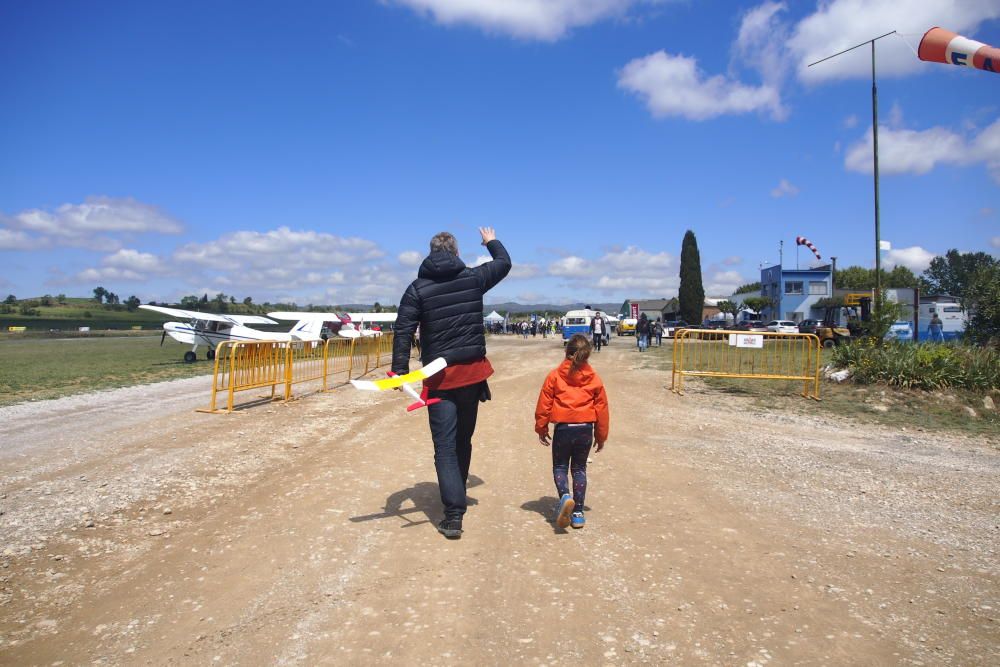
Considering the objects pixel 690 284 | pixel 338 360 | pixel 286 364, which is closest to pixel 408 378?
pixel 286 364

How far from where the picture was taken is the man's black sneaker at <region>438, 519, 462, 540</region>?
173 inches

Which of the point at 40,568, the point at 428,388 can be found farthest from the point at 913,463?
the point at 40,568

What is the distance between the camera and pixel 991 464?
24.6 ft

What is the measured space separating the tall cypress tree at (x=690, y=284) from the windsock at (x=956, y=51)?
56495 millimetres

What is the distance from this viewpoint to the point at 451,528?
4.43 metres

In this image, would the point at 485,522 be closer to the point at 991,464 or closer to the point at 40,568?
the point at 40,568

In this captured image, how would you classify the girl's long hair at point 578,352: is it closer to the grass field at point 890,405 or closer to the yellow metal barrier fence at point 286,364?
the yellow metal barrier fence at point 286,364

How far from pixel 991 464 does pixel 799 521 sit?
14.4 ft

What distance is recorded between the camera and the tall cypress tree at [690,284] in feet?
210

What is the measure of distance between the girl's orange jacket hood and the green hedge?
1058 centimetres

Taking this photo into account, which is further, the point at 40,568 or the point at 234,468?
the point at 234,468

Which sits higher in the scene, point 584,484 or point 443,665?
point 584,484

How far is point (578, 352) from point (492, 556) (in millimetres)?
1601

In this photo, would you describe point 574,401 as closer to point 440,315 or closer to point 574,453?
point 574,453
